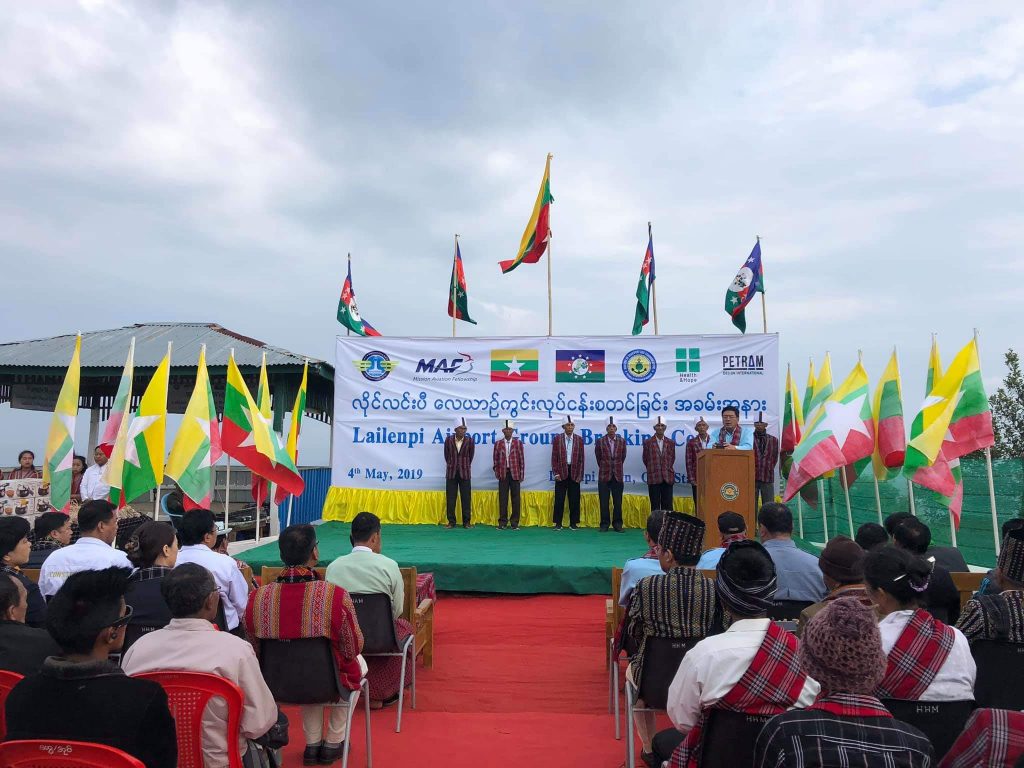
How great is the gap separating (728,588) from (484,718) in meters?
2.24

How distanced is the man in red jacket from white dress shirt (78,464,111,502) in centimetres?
478

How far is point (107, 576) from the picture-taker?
6.72ft

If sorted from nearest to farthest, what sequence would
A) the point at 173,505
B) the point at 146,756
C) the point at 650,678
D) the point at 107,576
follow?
the point at 146,756 → the point at 107,576 → the point at 650,678 → the point at 173,505

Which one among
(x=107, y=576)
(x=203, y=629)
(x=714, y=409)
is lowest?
(x=203, y=629)

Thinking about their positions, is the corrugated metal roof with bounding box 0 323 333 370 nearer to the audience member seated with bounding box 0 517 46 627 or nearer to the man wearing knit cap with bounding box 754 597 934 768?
the audience member seated with bounding box 0 517 46 627

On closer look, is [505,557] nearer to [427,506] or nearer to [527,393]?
[427,506]

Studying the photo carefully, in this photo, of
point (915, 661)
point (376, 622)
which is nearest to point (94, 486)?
point (376, 622)

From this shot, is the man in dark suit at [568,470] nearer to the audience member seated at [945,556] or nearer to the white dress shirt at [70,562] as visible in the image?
the audience member seated at [945,556]

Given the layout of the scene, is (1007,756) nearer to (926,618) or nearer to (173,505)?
(926,618)

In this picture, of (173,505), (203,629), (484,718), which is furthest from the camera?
(173,505)

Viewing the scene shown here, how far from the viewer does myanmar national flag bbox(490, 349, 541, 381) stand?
1091cm

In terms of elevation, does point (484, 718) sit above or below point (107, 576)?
below

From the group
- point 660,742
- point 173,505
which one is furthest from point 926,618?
point 173,505

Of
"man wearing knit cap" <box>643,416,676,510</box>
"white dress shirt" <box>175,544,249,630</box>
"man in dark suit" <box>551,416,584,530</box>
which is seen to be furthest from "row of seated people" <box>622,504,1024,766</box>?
"man in dark suit" <box>551,416,584,530</box>
